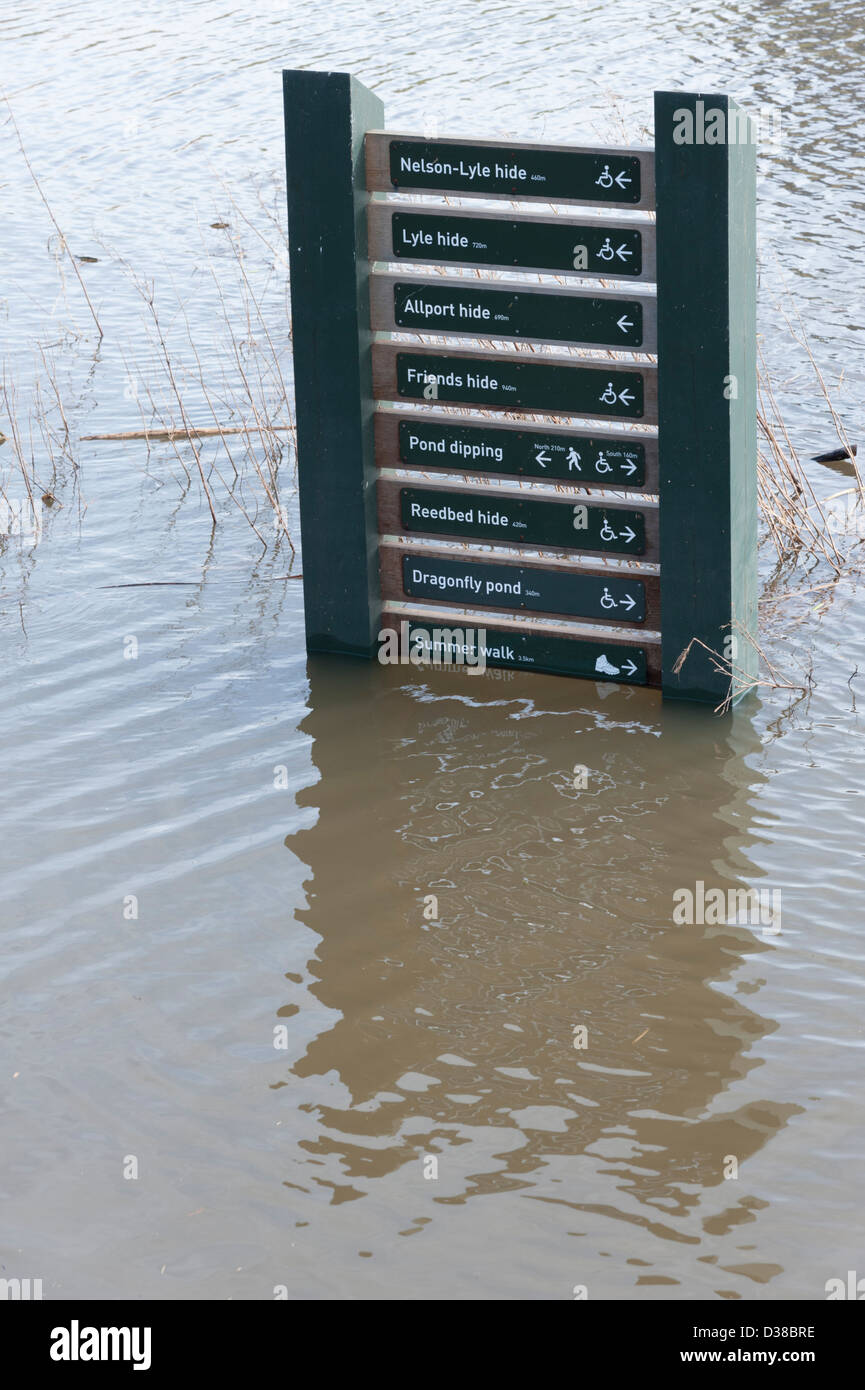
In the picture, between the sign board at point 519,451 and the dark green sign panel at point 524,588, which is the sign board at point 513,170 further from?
the dark green sign panel at point 524,588

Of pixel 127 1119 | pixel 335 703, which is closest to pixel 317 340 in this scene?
pixel 335 703

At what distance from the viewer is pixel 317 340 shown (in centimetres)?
736

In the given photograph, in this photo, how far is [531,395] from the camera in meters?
7.15

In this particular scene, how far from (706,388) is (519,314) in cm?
93

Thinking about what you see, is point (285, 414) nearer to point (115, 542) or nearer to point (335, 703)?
point (115, 542)

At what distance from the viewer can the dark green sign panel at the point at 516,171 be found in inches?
263

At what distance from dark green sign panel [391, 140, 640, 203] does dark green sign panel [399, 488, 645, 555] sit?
1.34 m

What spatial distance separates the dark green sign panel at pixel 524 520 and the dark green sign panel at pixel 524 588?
145 millimetres

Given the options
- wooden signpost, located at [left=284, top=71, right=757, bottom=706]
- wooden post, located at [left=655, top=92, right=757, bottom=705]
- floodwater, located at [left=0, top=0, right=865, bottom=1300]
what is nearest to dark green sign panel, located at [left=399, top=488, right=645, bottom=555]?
wooden signpost, located at [left=284, top=71, right=757, bottom=706]

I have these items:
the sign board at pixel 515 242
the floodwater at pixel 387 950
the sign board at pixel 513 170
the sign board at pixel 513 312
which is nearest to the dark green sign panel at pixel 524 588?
the floodwater at pixel 387 950

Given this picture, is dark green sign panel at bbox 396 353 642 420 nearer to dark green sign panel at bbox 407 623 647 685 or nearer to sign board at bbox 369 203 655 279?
sign board at bbox 369 203 655 279

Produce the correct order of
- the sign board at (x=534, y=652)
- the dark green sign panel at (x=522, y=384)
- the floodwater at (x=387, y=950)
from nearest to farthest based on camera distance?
the floodwater at (x=387, y=950)
the dark green sign panel at (x=522, y=384)
the sign board at (x=534, y=652)

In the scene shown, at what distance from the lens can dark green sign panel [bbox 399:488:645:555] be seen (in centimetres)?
711
